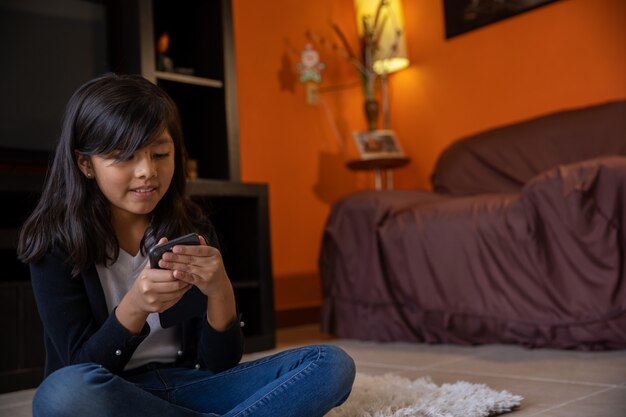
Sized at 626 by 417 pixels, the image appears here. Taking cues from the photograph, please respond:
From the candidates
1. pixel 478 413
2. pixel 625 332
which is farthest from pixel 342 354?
pixel 625 332

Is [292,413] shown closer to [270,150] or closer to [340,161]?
[270,150]

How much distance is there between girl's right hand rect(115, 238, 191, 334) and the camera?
3.17ft

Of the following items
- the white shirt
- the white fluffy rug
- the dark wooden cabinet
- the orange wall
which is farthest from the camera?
the orange wall

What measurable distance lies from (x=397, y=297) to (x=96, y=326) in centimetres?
158

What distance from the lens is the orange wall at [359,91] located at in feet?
9.95

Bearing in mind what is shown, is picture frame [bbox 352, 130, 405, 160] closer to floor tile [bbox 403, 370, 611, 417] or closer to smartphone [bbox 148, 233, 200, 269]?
floor tile [bbox 403, 370, 611, 417]

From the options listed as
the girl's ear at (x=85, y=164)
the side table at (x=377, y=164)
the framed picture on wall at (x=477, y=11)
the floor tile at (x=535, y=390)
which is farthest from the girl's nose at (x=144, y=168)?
the framed picture on wall at (x=477, y=11)

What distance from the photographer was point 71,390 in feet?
3.01

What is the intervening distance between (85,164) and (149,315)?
0.27 metres

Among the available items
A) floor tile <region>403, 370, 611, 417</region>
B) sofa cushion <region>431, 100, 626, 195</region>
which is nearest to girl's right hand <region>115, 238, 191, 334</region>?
floor tile <region>403, 370, 611, 417</region>

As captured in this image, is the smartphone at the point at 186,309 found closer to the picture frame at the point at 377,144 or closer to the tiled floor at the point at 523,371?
the tiled floor at the point at 523,371

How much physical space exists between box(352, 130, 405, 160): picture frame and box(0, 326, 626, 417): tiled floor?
1119 millimetres

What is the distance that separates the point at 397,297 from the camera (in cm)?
254

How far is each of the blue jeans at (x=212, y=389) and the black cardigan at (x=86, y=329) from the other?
5 cm
